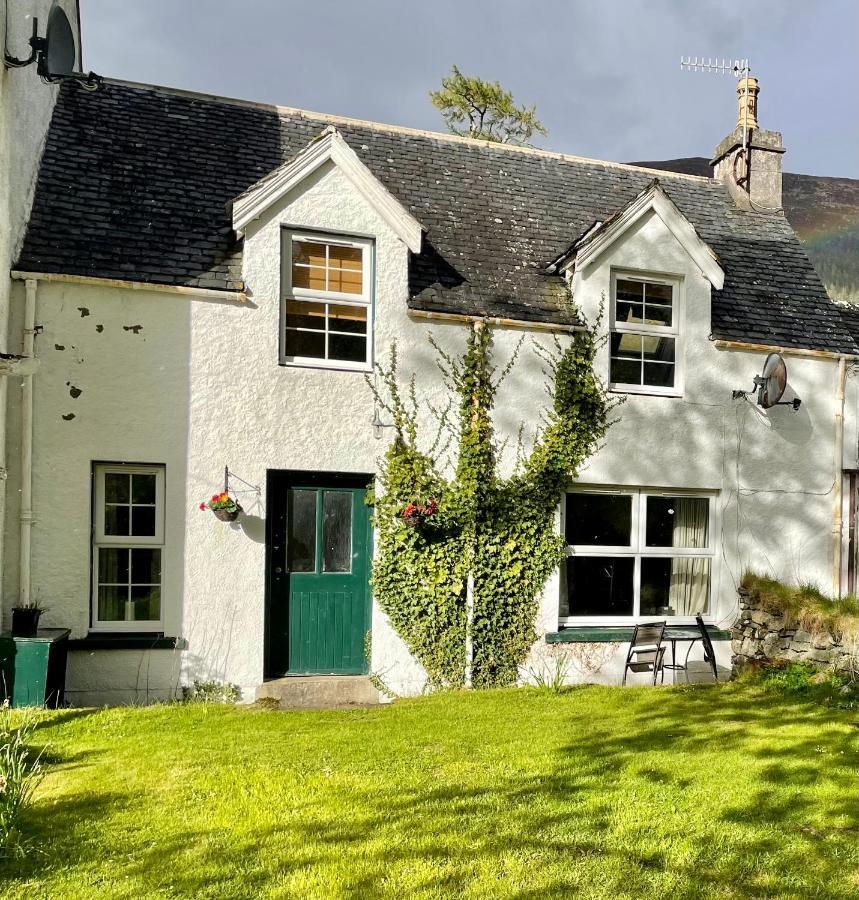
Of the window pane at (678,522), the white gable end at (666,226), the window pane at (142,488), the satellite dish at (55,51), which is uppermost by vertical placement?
the satellite dish at (55,51)

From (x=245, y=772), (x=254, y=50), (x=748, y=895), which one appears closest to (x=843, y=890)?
(x=748, y=895)

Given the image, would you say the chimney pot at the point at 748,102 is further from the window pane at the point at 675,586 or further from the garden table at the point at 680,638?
the garden table at the point at 680,638

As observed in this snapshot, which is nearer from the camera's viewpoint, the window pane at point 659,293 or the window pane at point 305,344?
the window pane at point 305,344

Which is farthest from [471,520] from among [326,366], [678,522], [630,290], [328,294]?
[630,290]

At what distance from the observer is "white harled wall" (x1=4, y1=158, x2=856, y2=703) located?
8461 mm

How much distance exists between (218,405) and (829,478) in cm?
875

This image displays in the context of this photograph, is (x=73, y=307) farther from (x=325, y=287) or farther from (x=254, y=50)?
(x=254, y=50)

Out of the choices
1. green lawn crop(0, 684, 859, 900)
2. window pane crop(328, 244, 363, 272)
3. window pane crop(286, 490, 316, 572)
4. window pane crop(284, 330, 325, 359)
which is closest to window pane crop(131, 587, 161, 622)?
→ green lawn crop(0, 684, 859, 900)

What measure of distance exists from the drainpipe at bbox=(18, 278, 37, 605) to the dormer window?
23.8ft

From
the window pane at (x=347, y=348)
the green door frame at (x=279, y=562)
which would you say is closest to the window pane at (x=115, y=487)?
the green door frame at (x=279, y=562)

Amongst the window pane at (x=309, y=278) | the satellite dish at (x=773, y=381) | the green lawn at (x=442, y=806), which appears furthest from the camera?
the satellite dish at (x=773, y=381)

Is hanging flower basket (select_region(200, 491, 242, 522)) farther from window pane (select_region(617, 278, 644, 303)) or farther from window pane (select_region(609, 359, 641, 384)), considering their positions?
window pane (select_region(617, 278, 644, 303))

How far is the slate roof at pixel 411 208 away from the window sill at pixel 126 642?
13.4ft

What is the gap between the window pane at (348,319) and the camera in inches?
381
